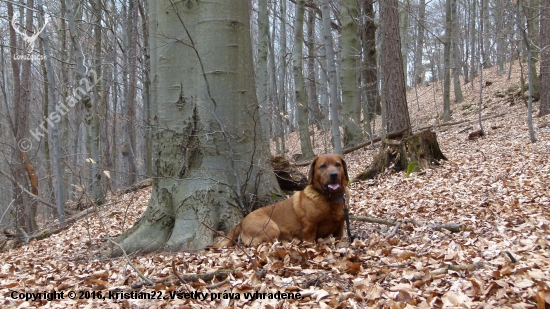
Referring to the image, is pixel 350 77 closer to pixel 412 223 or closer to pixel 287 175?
pixel 287 175

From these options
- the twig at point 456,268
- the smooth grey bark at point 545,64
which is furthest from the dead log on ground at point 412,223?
the smooth grey bark at point 545,64

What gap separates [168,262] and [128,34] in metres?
13.3

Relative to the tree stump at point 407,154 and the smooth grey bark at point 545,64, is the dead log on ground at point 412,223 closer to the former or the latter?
the tree stump at point 407,154

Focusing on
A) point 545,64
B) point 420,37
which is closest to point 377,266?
point 545,64

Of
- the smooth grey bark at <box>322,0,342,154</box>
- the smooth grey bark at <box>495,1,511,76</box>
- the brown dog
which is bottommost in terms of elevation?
the brown dog

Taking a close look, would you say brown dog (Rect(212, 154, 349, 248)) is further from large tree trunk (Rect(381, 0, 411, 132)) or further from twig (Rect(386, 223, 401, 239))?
large tree trunk (Rect(381, 0, 411, 132))

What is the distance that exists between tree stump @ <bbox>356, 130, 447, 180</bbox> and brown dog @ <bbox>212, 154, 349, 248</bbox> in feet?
13.4

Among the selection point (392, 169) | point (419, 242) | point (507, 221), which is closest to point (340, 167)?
point (419, 242)

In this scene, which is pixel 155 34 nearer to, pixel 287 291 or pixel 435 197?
pixel 287 291

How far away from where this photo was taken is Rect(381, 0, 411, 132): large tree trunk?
37.2 feet

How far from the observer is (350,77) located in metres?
13.9

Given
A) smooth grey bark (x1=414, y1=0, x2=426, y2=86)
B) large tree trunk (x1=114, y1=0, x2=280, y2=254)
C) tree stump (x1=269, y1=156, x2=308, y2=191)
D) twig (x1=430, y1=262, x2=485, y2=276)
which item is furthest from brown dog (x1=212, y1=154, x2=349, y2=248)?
smooth grey bark (x1=414, y1=0, x2=426, y2=86)

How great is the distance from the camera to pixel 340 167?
16.1 ft

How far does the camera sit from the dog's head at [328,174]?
4680 mm
